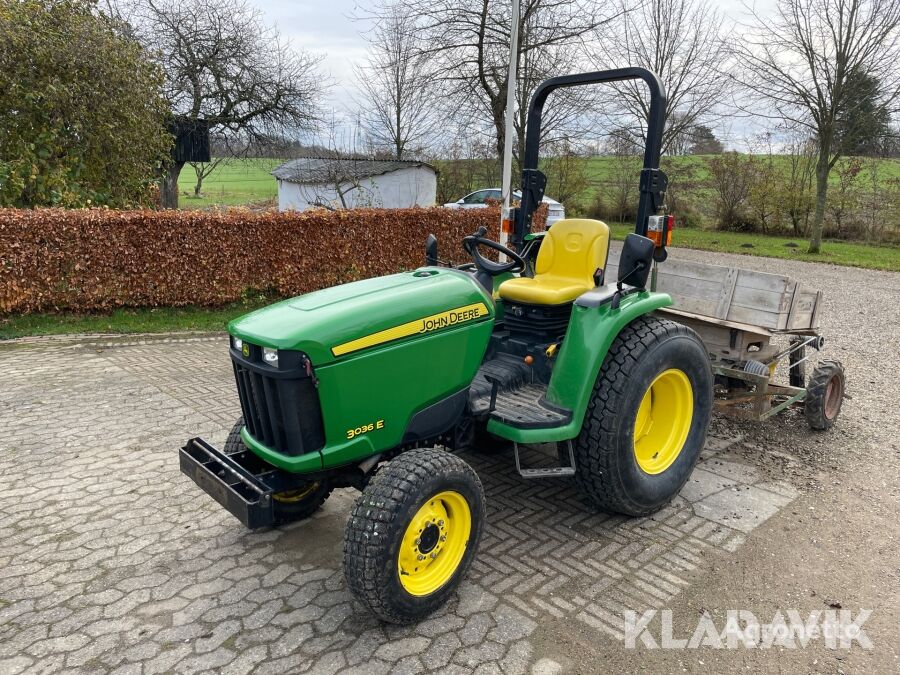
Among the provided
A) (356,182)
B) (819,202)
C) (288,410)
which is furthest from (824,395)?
(819,202)

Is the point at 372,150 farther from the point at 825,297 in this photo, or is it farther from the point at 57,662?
the point at 57,662

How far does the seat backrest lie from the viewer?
3.83 m

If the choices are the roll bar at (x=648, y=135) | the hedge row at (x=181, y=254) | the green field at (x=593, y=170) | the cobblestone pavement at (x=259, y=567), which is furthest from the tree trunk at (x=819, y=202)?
the roll bar at (x=648, y=135)

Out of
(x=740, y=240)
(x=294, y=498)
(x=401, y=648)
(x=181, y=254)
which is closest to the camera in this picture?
(x=401, y=648)

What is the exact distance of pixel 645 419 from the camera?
4004 mm

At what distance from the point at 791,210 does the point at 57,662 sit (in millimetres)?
23588

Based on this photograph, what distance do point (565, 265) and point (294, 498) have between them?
2082mm

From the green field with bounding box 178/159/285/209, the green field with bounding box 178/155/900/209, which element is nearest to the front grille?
the green field with bounding box 178/155/900/209

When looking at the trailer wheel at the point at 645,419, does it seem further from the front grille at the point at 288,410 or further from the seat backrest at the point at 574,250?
the front grille at the point at 288,410

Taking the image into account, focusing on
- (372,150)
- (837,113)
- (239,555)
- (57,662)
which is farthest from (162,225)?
(837,113)

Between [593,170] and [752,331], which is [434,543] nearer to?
[752,331]

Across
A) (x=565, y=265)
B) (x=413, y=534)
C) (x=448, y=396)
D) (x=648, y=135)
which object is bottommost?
(x=413, y=534)

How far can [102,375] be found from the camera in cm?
621

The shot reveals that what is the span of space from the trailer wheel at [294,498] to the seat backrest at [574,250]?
187 centimetres
